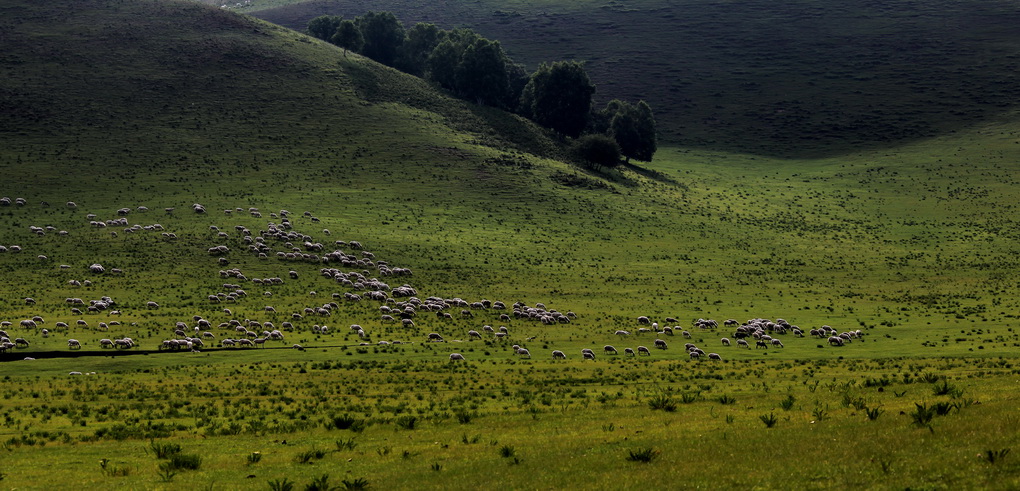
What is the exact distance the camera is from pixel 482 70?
149 metres

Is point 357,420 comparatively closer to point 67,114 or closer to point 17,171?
point 17,171

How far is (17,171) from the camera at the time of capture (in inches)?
3826

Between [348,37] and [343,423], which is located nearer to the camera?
[343,423]

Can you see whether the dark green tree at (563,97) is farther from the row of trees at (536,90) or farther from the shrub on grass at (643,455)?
the shrub on grass at (643,455)

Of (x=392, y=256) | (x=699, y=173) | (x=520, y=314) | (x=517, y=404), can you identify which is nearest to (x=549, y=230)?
(x=392, y=256)

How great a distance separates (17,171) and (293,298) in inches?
2000

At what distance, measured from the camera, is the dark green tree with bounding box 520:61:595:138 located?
144 meters

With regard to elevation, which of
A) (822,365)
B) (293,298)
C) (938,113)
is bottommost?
(293,298)

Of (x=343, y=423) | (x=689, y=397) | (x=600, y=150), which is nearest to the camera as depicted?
(x=343, y=423)

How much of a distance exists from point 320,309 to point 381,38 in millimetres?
122955

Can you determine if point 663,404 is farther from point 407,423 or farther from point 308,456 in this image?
point 308,456


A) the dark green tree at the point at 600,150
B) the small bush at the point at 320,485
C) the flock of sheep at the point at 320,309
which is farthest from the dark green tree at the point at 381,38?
the small bush at the point at 320,485

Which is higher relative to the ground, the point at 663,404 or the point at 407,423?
the point at 663,404

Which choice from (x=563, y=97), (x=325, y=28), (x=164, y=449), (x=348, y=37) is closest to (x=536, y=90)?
A: (x=563, y=97)
